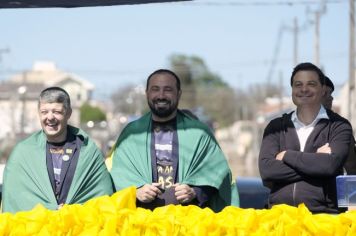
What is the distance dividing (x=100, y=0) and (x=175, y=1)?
53 centimetres

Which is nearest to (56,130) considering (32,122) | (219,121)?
(32,122)

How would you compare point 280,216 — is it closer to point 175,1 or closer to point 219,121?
point 175,1

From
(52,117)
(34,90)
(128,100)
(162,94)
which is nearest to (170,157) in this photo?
(162,94)

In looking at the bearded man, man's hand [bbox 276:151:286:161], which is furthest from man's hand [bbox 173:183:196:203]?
man's hand [bbox 276:151:286:161]

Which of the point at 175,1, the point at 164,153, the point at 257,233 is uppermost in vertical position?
the point at 175,1

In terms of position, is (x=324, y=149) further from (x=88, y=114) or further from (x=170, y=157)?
(x=88, y=114)

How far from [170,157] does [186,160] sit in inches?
4.3

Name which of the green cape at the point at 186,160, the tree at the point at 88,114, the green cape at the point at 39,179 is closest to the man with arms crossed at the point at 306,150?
the green cape at the point at 186,160

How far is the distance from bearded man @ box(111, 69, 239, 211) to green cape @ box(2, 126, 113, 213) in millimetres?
167

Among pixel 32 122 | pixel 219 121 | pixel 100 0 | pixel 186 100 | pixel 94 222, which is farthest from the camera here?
pixel 219 121

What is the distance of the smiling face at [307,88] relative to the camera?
255 inches

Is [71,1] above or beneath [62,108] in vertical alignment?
above

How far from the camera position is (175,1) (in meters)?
6.70

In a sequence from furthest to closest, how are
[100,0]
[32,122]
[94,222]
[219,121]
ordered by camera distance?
[219,121], [32,122], [100,0], [94,222]
